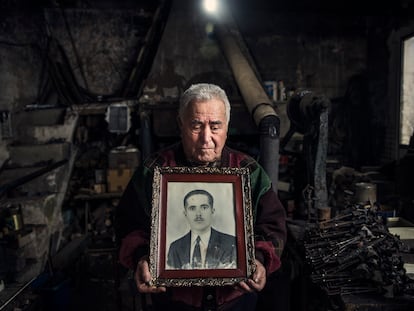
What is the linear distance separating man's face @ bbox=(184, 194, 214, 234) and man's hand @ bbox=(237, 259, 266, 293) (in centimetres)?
32

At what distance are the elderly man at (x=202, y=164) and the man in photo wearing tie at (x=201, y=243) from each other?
6.1 inches

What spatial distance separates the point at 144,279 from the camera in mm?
1589

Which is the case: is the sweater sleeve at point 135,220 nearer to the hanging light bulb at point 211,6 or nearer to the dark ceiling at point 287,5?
the hanging light bulb at point 211,6

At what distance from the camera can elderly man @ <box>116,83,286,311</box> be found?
1.74 meters

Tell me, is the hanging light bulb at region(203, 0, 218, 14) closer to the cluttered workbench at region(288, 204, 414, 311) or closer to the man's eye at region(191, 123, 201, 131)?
the cluttered workbench at region(288, 204, 414, 311)

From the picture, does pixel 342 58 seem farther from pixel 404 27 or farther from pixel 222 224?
pixel 222 224

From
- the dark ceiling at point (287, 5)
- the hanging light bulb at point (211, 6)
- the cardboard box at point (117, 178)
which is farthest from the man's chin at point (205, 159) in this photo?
the dark ceiling at point (287, 5)

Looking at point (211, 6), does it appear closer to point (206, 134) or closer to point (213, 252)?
point (206, 134)

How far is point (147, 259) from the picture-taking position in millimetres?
1648

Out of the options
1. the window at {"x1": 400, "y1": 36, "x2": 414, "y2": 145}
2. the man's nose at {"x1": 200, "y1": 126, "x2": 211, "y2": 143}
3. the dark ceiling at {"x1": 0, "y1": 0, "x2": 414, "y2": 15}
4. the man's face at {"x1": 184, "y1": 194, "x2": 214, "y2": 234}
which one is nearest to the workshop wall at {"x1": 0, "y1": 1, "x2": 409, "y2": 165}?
the dark ceiling at {"x1": 0, "y1": 0, "x2": 414, "y2": 15}

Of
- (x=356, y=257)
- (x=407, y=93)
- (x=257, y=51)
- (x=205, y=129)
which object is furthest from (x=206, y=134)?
(x=407, y=93)

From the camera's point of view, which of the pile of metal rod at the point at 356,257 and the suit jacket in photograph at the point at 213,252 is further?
the pile of metal rod at the point at 356,257

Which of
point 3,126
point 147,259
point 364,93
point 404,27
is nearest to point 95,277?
point 3,126

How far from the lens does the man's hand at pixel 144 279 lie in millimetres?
1579
